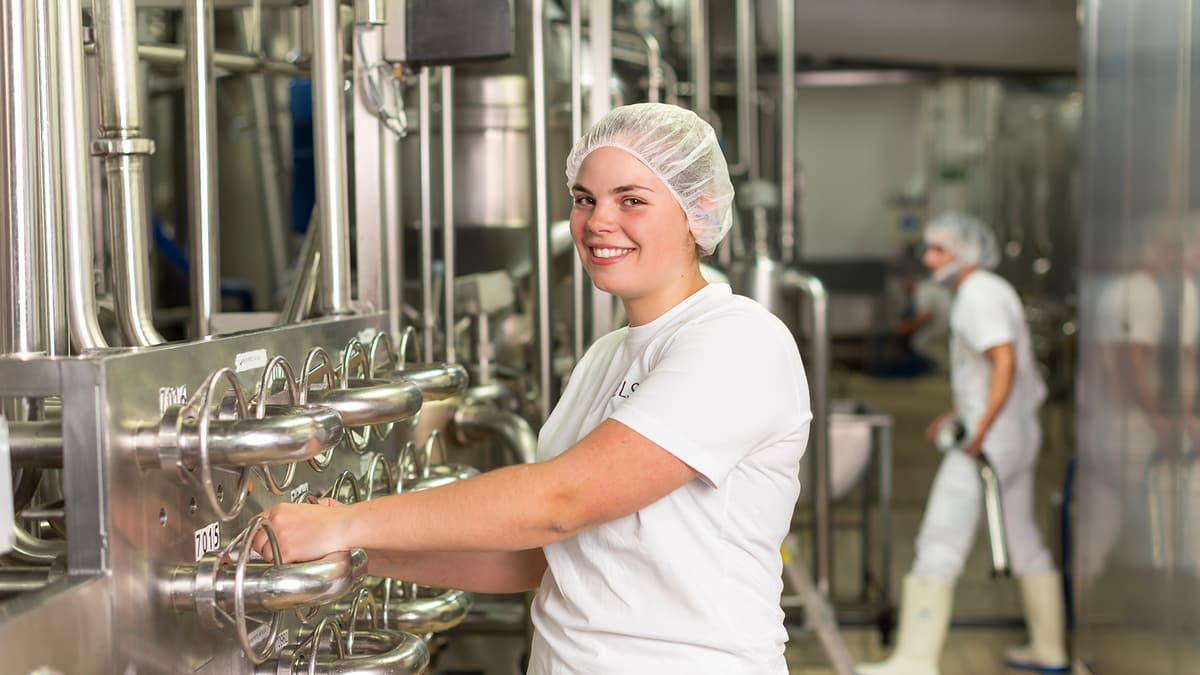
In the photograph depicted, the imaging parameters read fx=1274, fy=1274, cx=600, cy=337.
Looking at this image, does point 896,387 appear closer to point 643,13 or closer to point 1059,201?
point 1059,201

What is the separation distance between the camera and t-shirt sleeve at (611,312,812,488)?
115cm

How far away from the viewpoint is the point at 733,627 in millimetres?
1236

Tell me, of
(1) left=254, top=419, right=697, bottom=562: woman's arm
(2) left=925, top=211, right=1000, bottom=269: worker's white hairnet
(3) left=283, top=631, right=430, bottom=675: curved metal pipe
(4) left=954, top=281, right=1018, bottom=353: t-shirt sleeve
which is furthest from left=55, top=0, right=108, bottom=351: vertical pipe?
(2) left=925, top=211, right=1000, bottom=269: worker's white hairnet

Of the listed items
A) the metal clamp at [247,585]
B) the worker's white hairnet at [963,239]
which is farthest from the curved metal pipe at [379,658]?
the worker's white hairnet at [963,239]

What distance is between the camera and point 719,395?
1.18 meters

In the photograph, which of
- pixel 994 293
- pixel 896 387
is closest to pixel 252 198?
pixel 994 293

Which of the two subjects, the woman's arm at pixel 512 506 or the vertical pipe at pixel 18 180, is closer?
the vertical pipe at pixel 18 180

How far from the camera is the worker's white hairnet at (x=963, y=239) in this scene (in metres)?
3.85

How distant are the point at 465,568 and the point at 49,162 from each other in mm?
618

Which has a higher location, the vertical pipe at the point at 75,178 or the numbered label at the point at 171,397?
the vertical pipe at the point at 75,178

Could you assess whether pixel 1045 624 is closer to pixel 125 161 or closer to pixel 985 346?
pixel 985 346

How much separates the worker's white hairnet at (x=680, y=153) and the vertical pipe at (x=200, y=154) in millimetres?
386

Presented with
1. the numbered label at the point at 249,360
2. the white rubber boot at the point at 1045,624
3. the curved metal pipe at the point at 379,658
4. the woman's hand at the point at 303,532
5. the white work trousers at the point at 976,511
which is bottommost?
the white rubber boot at the point at 1045,624

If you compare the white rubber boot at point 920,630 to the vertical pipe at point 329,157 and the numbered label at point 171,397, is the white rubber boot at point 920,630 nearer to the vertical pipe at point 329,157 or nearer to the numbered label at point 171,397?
the vertical pipe at point 329,157
